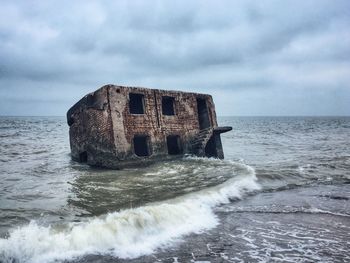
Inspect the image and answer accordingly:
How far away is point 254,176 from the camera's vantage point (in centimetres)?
1054

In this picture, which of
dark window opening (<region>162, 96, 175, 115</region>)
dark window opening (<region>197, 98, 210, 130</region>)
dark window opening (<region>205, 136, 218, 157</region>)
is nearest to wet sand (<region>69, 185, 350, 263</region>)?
dark window opening (<region>205, 136, 218, 157</region>)

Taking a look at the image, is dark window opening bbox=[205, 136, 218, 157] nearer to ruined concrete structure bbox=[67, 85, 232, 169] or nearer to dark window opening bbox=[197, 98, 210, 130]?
ruined concrete structure bbox=[67, 85, 232, 169]

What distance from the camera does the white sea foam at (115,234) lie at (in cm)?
438

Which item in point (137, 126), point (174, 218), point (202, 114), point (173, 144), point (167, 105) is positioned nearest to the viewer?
point (174, 218)

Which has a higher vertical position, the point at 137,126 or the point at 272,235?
the point at 137,126

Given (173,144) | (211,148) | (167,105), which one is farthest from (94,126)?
(211,148)

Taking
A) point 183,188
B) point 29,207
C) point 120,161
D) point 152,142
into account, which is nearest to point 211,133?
point 152,142

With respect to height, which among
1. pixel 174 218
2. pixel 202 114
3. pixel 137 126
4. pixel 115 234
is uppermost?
pixel 202 114

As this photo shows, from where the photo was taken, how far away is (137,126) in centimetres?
1375

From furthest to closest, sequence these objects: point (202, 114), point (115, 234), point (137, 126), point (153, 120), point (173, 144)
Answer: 1. point (202, 114)
2. point (173, 144)
3. point (153, 120)
4. point (137, 126)
5. point (115, 234)

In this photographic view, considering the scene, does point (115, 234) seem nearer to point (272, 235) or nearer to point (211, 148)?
point (272, 235)

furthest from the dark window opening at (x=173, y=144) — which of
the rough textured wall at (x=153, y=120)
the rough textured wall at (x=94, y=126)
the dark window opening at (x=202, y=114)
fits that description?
the rough textured wall at (x=94, y=126)

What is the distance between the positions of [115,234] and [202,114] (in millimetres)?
13046

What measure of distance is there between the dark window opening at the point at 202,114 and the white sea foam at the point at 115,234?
1074cm
